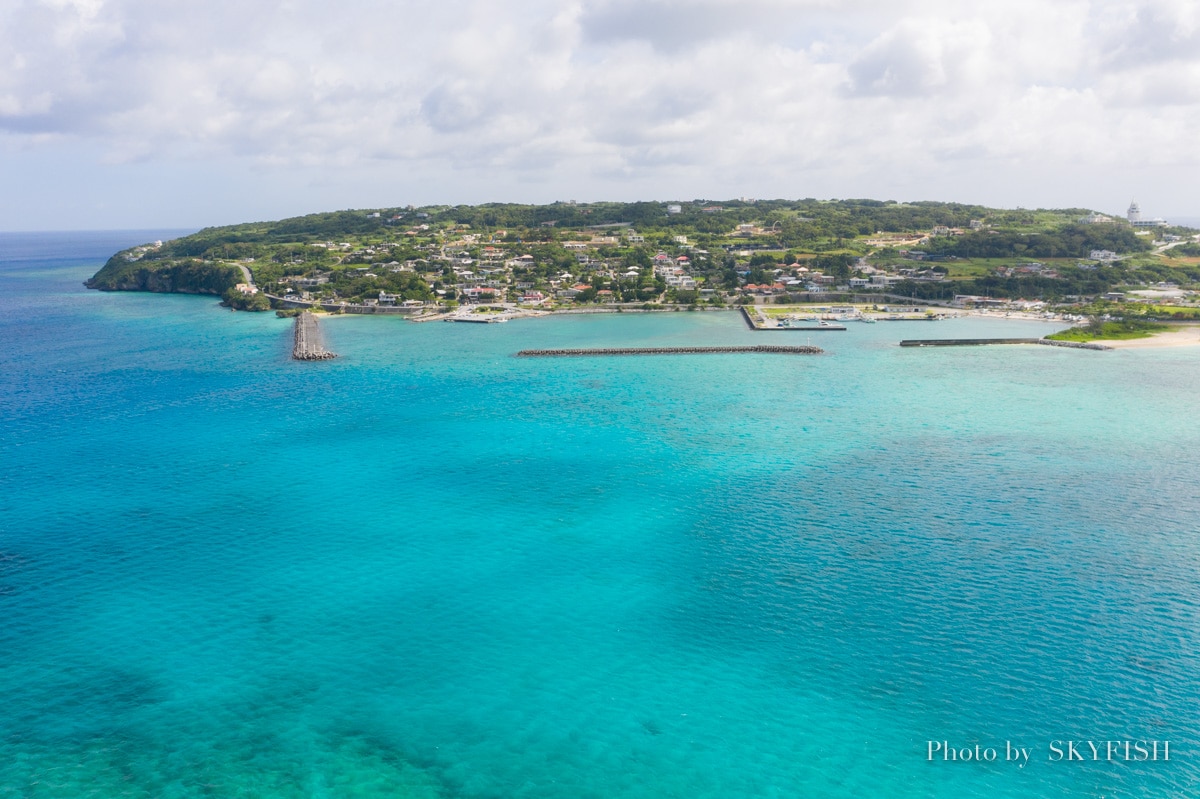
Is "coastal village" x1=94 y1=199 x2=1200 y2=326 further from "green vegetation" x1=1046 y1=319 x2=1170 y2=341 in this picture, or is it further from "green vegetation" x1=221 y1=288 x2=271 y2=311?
"green vegetation" x1=1046 y1=319 x2=1170 y2=341

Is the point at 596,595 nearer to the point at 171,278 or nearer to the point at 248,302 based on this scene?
the point at 248,302

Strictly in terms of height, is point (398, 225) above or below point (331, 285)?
above

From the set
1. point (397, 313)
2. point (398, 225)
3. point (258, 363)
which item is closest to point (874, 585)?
point (258, 363)

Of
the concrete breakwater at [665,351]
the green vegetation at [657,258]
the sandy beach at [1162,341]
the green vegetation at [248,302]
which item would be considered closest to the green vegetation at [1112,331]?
the sandy beach at [1162,341]

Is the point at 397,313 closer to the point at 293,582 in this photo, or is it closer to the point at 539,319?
the point at 539,319

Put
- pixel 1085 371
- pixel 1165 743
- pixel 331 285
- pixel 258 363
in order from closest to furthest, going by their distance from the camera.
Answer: pixel 1165 743
pixel 1085 371
pixel 258 363
pixel 331 285

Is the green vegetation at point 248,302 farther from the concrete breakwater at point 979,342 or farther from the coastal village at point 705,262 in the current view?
the concrete breakwater at point 979,342

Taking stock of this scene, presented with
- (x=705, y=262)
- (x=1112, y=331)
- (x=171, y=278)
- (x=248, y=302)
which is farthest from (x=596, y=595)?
(x=171, y=278)
